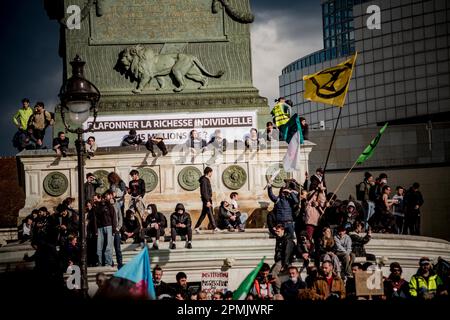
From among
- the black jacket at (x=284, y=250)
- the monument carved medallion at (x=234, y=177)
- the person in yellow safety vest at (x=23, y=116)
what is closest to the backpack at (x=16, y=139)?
the person in yellow safety vest at (x=23, y=116)

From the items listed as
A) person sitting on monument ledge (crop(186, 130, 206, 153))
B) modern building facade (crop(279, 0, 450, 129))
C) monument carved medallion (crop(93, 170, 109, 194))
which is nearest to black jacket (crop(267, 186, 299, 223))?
person sitting on monument ledge (crop(186, 130, 206, 153))

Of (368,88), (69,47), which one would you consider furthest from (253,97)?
(368,88)

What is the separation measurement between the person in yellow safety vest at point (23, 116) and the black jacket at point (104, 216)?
7220mm

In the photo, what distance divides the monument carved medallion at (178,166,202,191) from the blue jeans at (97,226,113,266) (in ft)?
22.7

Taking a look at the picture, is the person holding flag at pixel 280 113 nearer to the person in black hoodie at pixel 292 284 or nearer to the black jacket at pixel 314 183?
the black jacket at pixel 314 183

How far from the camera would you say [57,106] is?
31.8m

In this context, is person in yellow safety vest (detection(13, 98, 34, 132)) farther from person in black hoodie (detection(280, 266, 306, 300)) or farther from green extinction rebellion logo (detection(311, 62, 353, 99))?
person in black hoodie (detection(280, 266, 306, 300))

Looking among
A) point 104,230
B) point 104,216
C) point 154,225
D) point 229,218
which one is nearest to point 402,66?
point 229,218

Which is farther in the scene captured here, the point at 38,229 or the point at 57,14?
the point at 57,14

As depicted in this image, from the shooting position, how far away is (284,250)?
22.0m

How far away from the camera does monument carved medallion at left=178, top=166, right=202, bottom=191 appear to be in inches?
1190

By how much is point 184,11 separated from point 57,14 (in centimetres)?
318
